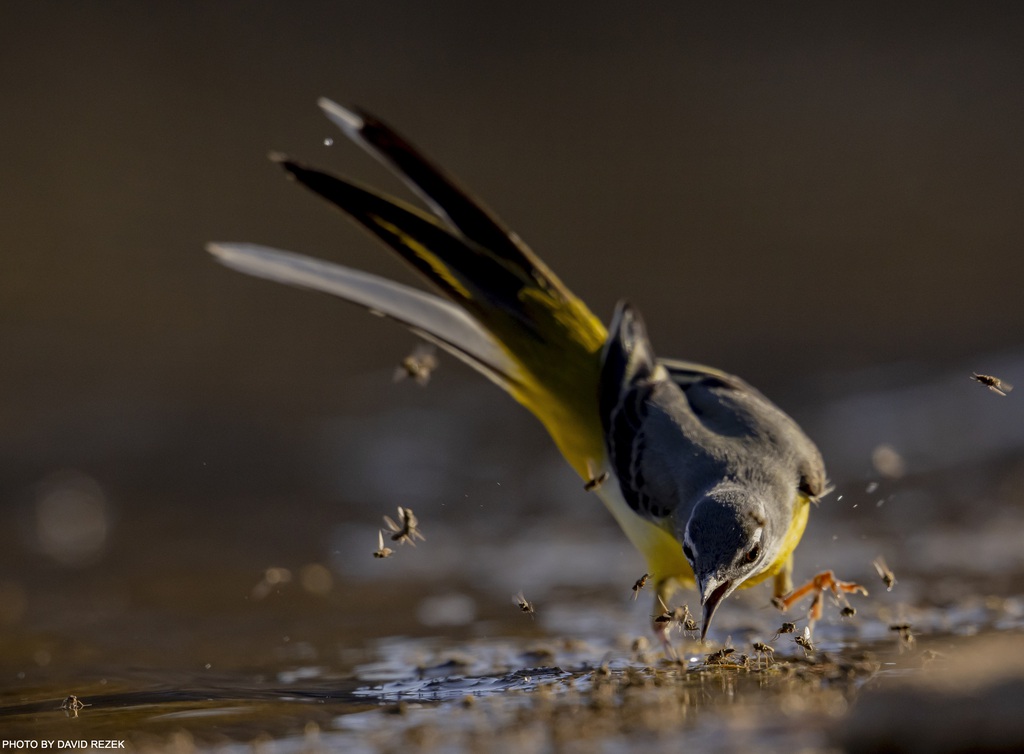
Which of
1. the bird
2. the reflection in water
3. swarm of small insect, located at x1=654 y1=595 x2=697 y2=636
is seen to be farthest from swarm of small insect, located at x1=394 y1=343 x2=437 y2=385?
the reflection in water

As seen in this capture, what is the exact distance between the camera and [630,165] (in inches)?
648

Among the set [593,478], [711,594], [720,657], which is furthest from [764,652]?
[593,478]

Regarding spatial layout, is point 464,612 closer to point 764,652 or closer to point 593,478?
point 593,478

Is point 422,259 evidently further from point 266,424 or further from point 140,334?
point 140,334

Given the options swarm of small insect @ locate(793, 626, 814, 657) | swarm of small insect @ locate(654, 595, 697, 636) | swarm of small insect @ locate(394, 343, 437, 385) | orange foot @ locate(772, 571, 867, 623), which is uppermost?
swarm of small insect @ locate(394, 343, 437, 385)

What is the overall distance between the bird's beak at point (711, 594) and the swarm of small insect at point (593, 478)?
1013 millimetres

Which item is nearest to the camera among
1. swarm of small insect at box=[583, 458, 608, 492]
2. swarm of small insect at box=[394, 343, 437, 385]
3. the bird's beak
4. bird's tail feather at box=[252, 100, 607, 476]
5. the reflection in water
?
the bird's beak

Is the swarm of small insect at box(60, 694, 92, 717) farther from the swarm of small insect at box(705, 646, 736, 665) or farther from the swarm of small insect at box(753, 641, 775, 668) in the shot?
the swarm of small insect at box(753, 641, 775, 668)

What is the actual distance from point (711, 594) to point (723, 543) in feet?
0.66

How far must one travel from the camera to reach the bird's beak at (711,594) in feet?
15.1

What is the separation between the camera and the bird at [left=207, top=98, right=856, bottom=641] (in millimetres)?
5328

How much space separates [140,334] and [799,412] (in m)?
6.69

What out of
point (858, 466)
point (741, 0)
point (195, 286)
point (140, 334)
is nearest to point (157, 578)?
point (858, 466)

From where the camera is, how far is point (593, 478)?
5.91 meters
